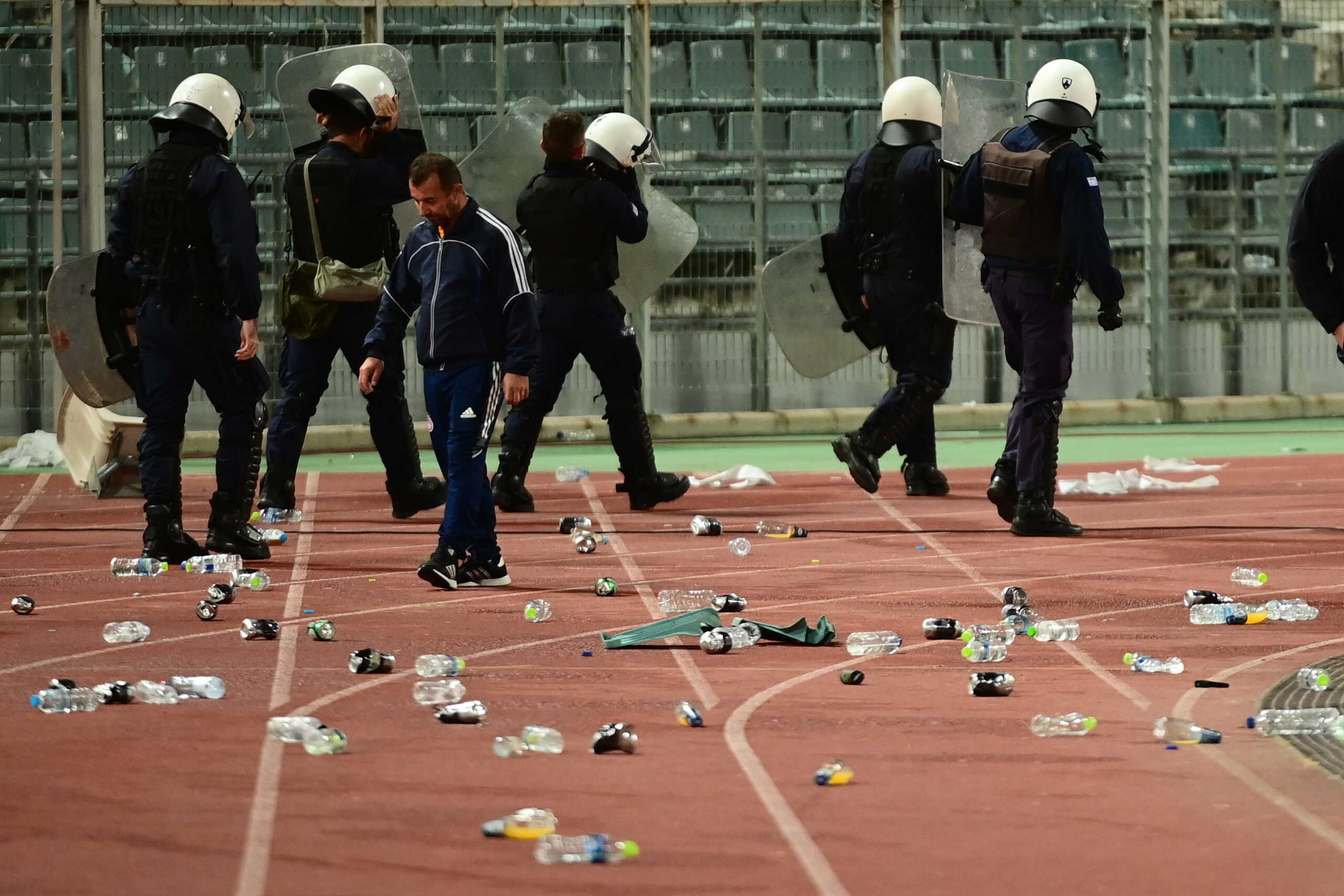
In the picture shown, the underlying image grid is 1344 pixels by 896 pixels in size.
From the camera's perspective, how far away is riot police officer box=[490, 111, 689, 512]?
34.5 ft

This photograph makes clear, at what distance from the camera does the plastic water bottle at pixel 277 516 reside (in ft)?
35.1

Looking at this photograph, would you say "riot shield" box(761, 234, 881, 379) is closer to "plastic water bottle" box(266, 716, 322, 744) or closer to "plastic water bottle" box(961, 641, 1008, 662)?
"plastic water bottle" box(961, 641, 1008, 662)

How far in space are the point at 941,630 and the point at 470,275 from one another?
2225 mm

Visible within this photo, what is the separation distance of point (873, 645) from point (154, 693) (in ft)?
7.08

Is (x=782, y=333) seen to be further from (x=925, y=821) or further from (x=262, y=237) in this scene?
(x=925, y=821)

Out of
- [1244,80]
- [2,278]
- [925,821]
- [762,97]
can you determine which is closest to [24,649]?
[925,821]

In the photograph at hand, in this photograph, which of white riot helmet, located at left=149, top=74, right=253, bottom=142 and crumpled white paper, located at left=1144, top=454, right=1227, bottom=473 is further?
crumpled white paper, located at left=1144, top=454, right=1227, bottom=473

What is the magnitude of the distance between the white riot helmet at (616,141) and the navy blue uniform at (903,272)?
1.18 meters

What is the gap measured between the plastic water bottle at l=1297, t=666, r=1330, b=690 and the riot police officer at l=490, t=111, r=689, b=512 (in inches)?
202

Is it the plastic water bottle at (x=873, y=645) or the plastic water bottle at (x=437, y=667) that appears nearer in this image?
the plastic water bottle at (x=437, y=667)

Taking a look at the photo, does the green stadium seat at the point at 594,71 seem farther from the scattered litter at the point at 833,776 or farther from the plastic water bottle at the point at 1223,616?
the scattered litter at the point at 833,776

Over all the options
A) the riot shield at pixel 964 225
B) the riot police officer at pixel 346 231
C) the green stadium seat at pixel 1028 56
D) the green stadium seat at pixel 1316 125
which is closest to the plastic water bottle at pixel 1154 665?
the riot shield at pixel 964 225

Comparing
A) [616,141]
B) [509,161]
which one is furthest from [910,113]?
[509,161]

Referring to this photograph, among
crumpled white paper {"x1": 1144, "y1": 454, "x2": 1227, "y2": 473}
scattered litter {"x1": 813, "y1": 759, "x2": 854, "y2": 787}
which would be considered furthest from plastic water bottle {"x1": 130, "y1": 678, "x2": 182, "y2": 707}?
crumpled white paper {"x1": 1144, "y1": 454, "x2": 1227, "y2": 473}
